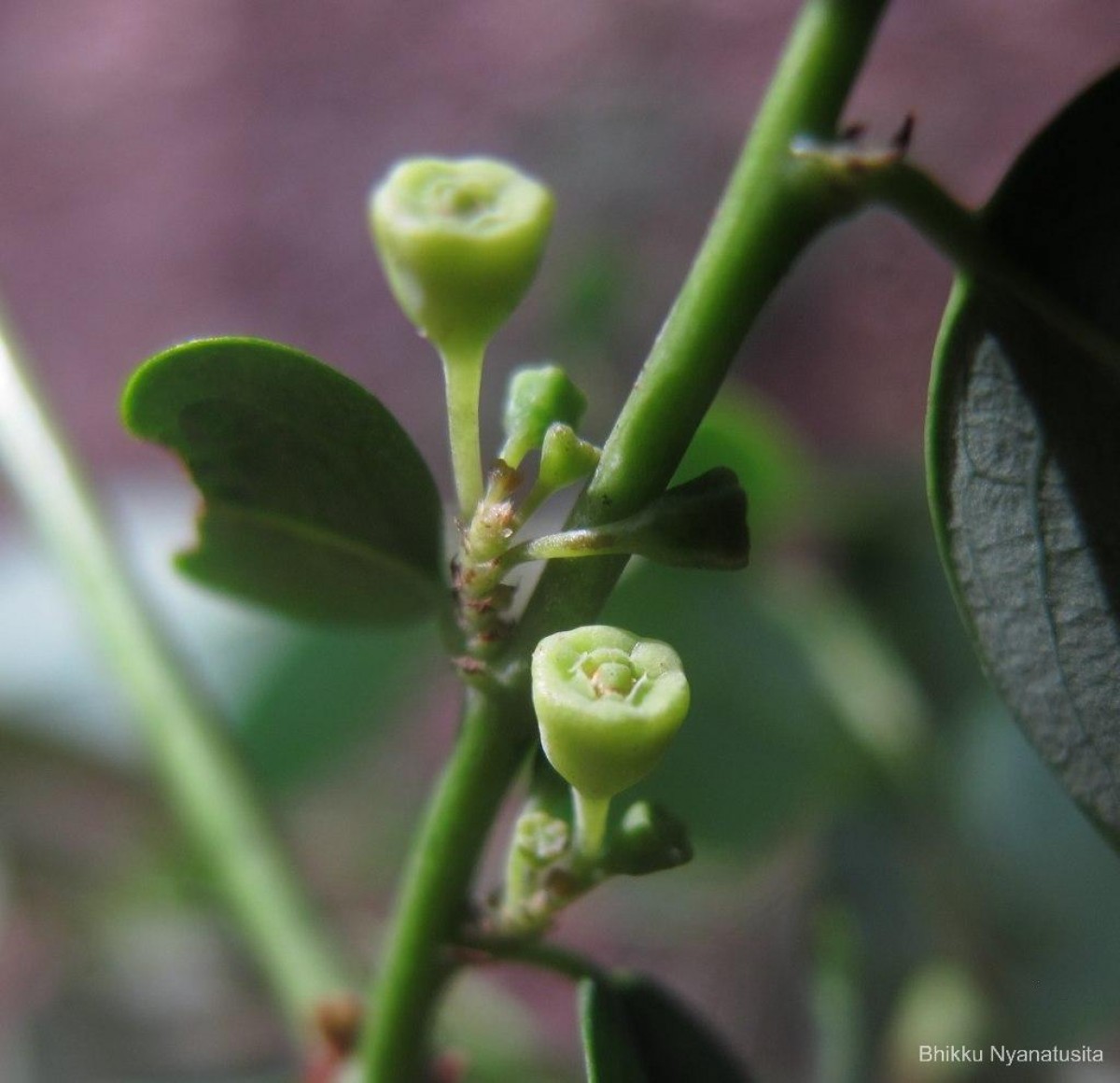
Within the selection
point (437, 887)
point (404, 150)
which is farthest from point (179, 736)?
point (404, 150)

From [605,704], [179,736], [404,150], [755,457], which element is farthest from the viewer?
[404,150]

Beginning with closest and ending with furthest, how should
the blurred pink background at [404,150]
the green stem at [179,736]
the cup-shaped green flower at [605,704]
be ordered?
the cup-shaped green flower at [605,704] < the green stem at [179,736] < the blurred pink background at [404,150]

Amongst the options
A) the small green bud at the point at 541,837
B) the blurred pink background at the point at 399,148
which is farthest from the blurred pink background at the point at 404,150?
the small green bud at the point at 541,837

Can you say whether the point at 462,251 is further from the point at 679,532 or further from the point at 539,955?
the point at 539,955

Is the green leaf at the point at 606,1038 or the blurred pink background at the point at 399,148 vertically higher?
the blurred pink background at the point at 399,148

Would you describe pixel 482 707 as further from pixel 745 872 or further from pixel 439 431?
pixel 439 431

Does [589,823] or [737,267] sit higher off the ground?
[737,267]

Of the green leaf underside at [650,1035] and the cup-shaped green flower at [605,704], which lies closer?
the cup-shaped green flower at [605,704]

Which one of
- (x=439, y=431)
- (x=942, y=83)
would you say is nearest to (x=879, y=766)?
(x=439, y=431)

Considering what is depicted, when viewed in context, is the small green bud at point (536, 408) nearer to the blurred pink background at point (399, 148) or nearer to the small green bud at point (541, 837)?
the small green bud at point (541, 837)
